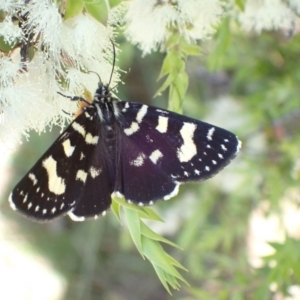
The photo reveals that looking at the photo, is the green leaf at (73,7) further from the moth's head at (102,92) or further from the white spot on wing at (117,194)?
the white spot on wing at (117,194)

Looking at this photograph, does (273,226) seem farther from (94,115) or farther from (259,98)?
(94,115)

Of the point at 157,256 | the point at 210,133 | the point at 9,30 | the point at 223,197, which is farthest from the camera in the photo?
the point at 223,197

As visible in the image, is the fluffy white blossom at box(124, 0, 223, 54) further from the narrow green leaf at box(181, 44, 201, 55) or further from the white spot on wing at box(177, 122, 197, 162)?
the white spot on wing at box(177, 122, 197, 162)

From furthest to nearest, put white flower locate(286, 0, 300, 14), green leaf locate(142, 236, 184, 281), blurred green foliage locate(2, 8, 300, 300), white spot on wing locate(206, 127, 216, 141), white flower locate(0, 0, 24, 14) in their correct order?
blurred green foliage locate(2, 8, 300, 300)
white flower locate(286, 0, 300, 14)
white spot on wing locate(206, 127, 216, 141)
green leaf locate(142, 236, 184, 281)
white flower locate(0, 0, 24, 14)

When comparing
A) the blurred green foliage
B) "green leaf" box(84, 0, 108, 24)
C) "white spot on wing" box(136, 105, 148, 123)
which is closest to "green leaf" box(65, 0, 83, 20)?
"green leaf" box(84, 0, 108, 24)

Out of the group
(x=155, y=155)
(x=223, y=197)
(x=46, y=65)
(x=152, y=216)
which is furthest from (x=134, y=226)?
(x=223, y=197)

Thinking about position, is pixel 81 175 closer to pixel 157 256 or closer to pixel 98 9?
pixel 157 256

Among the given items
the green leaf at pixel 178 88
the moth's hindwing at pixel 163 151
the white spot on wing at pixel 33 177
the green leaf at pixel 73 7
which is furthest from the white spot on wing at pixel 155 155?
the green leaf at pixel 73 7
